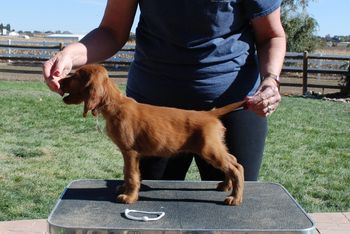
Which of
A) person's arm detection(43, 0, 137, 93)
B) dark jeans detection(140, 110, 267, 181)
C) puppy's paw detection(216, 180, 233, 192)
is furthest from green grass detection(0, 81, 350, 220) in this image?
puppy's paw detection(216, 180, 233, 192)

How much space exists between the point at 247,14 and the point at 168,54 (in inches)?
15.9

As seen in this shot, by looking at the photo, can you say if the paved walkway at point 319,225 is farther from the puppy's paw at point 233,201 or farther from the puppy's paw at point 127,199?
Answer: the puppy's paw at point 233,201

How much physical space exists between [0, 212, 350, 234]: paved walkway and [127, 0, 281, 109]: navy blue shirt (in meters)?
1.95

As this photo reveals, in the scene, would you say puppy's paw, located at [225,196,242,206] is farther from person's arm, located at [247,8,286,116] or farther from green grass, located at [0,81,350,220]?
green grass, located at [0,81,350,220]

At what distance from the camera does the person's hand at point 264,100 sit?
2219mm

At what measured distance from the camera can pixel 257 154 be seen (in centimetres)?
266

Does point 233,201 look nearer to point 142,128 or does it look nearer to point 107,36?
point 142,128

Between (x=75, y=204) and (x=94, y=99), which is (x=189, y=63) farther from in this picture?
(x=75, y=204)

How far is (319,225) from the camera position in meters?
4.59

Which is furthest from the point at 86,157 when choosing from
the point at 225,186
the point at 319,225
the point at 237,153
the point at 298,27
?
the point at 298,27

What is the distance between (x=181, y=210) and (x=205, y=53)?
740 mm

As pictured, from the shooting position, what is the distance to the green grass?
5578 millimetres

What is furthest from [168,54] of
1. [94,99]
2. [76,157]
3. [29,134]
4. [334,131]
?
[334,131]

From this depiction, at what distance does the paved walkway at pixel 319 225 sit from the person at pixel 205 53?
1.92 metres
